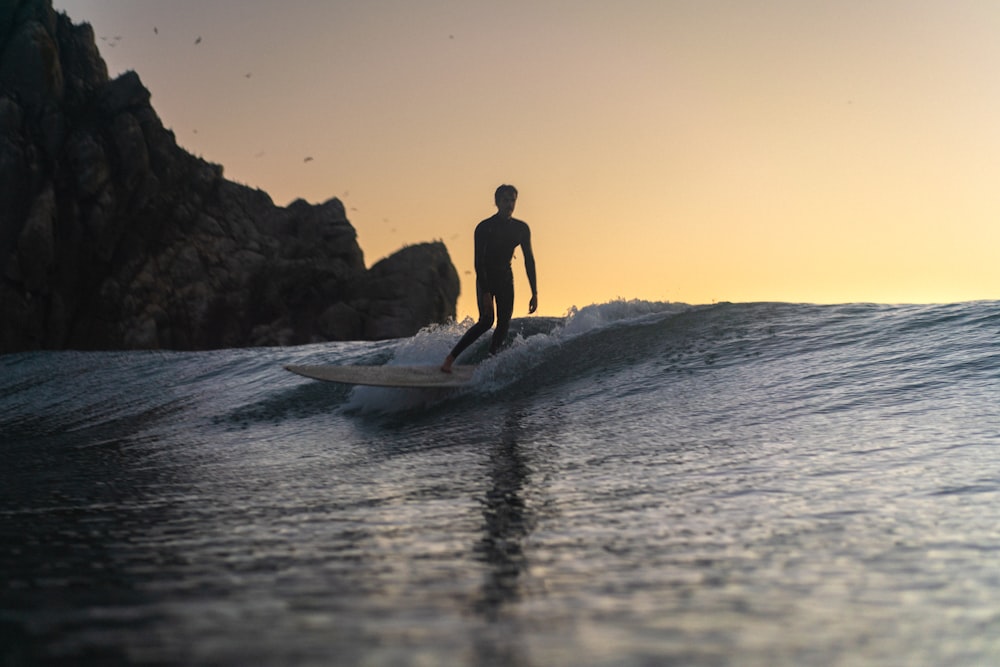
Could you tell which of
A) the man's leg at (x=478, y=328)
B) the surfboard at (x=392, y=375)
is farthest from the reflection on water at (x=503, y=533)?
the man's leg at (x=478, y=328)

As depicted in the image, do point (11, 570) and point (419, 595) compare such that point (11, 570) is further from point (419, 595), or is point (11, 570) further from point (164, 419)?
point (164, 419)

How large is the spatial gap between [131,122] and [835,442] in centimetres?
4769

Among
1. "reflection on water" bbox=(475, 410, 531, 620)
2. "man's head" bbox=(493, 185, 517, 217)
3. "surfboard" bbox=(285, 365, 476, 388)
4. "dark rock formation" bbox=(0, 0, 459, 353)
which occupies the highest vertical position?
"dark rock formation" bbox=(0, 0, 459, 353)

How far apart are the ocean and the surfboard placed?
421 millimetres

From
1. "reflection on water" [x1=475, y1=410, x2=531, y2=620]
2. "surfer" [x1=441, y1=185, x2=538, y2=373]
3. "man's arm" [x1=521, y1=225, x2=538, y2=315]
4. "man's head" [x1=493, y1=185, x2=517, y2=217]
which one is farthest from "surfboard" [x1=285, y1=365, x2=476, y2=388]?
"reflection on water" [x1=475, y1=410, x2=531, y2=620]

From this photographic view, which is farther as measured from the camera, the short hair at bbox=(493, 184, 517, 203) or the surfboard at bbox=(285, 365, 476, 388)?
the short hair at bbox=(493, 184, 517, 203)

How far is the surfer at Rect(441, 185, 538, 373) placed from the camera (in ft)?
33.4

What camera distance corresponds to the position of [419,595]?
2.47 meters

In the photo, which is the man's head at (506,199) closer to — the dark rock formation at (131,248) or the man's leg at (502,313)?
the man's leg at (502,313)

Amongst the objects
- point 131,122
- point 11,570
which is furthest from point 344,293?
point 11,570

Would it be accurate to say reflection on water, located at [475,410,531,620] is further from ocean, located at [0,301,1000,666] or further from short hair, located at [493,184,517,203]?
short hair, located at [493,184,517,203]

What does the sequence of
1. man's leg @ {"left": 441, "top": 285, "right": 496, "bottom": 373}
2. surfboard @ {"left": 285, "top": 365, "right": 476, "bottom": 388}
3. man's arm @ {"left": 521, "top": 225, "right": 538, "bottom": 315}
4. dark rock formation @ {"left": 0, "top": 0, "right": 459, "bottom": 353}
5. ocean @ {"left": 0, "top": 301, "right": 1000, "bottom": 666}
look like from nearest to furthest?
1. ocean @ {"left": 0, "top": 301, "right": 1000, "bottom": 666}
2. surfboard @ {"left": 285, "top": 365, "right": 476, "bottom": 388}
3. man's leg @ {"left": 441, "top": 285, "right": 496, "bottom": 373}
4. man's arm @ {"left": 521, "top": 225, "right": 538, "bottom": 315}
5. dark rock formation @ {"left": 0, "top": 0, "right": 459, "bottom": 353}

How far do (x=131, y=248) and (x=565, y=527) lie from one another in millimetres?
46311

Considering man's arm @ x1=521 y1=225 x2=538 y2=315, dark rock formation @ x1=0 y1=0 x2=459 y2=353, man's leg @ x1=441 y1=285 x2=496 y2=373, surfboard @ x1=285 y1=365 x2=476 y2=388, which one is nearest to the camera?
surfboard @ x1=285 y1=365 x2=476 y2=388
